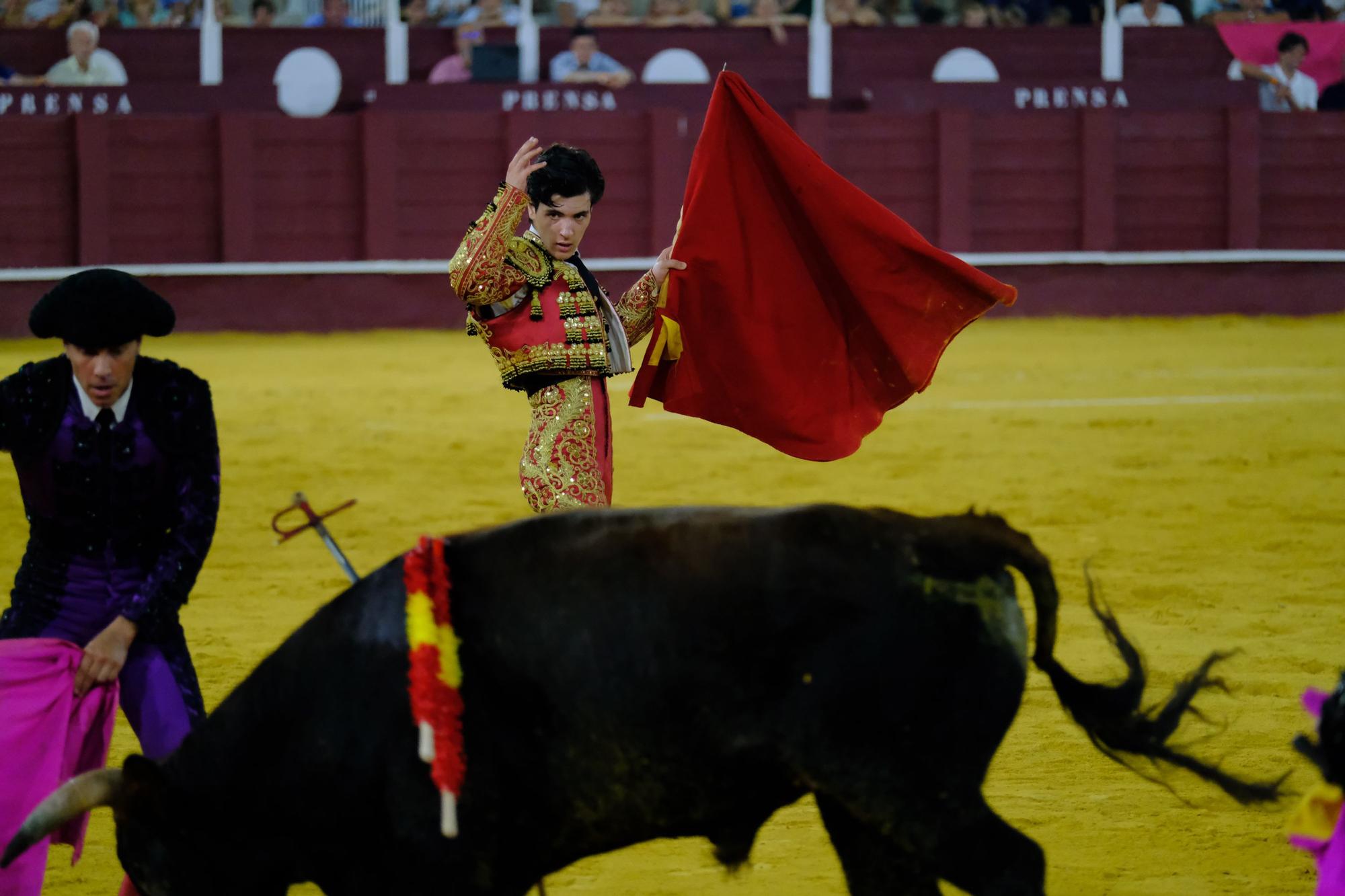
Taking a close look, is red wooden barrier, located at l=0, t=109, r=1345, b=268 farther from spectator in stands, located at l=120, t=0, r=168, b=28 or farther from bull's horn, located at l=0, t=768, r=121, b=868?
bull's horn, located at l=0, t=768, r=121, b=868

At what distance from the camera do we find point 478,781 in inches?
78.0

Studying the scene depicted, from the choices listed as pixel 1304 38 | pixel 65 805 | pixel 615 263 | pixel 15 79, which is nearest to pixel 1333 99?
pixel 1304 38

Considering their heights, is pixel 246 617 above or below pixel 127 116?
below

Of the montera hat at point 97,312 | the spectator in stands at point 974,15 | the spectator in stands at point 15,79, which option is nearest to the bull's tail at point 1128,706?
the montera hat at point 97,312

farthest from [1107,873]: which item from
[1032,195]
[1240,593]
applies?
[1032,195]

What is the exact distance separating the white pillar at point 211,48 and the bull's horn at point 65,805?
996cm

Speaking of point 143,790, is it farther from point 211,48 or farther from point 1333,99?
point 1333,99

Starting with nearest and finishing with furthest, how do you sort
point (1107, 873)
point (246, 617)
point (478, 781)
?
point (478, 781) < point (1107, 873) < point (246, 617)

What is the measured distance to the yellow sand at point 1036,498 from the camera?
291cm

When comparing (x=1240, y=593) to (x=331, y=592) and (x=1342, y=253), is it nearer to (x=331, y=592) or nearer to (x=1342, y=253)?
(x=331, y=592)

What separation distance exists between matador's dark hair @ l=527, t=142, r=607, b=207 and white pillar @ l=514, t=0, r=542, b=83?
348 inches

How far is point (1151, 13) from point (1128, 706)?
11222 millimetres

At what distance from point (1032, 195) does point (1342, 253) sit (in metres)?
2.23

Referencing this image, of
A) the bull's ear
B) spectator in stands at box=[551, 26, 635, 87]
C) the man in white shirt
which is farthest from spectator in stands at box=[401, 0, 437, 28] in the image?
the bull's ear
